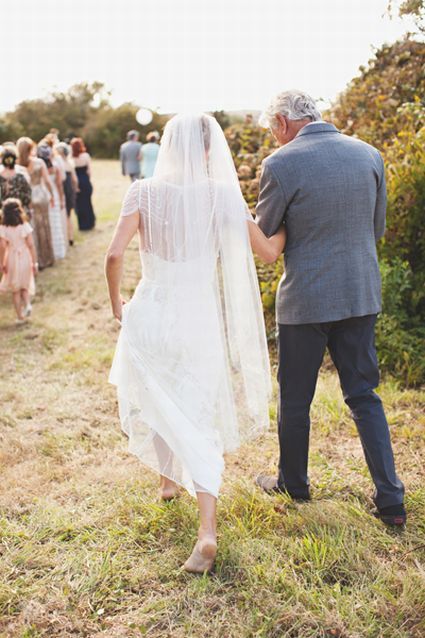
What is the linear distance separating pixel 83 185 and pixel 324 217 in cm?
1084

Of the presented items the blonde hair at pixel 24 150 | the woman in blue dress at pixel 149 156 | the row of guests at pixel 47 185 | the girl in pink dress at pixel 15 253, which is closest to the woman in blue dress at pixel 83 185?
the row of guests at pixel 47 185

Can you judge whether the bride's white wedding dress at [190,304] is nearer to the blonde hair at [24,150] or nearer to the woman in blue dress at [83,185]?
the blonde hair at [24,150]

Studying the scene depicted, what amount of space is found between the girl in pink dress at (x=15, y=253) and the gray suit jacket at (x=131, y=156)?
23.9ft

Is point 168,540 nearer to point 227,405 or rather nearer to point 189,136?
point 227,405

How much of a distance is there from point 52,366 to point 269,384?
3384mm

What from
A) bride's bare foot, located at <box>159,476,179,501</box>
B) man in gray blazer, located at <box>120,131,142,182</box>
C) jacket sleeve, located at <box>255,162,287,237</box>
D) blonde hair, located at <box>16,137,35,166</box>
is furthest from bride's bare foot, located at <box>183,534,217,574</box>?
man in gray blazer, located at <box>120,131,142,182</box>

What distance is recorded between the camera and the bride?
3.11 meters

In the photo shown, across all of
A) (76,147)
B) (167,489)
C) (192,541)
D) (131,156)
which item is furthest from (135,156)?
(192,541)

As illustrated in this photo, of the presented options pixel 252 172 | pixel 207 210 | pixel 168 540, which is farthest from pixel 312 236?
pixel 252 172

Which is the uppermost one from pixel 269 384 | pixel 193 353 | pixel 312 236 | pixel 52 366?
pixel 312 236

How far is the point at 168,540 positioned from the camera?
332 cm

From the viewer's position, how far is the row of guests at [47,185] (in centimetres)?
864

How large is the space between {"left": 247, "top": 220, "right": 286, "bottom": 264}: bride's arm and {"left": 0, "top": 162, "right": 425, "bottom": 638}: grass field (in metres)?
1.31

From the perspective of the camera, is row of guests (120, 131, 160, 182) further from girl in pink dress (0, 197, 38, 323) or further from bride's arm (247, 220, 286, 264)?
bride's arm (247, 220, 286, 264)
